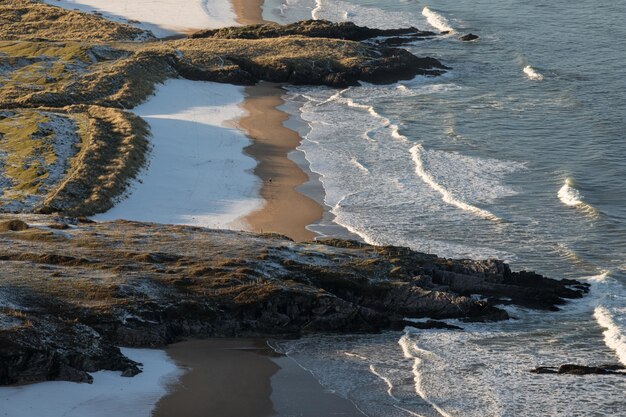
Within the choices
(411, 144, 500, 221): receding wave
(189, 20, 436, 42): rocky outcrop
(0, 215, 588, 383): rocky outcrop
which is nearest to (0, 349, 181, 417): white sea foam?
(0, 215, 588, 383): rocky outcrop

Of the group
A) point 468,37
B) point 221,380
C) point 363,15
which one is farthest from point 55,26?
point 221,380

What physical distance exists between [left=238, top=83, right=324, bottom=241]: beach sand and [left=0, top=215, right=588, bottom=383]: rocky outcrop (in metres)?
4.93

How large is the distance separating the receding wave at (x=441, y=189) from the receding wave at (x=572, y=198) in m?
3.44

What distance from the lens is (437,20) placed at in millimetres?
79688

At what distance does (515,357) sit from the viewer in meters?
27.4

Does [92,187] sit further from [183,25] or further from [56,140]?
[183,25]

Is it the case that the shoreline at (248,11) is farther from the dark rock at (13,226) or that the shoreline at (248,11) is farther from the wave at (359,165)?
the dark rock at (13,226)

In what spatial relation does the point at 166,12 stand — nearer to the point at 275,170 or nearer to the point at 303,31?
the point at 303,31

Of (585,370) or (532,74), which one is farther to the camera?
(532,74)

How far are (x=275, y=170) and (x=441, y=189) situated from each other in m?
7.22

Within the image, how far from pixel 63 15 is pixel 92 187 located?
127ft

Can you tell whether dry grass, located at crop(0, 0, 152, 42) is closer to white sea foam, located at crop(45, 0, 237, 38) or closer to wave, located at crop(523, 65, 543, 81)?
white sea foam, located at crop(45, 0, 237, 38)

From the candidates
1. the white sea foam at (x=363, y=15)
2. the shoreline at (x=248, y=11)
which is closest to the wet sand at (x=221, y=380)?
the white sea foam at (x=363, y=15)

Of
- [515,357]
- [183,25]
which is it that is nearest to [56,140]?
[515,357]
